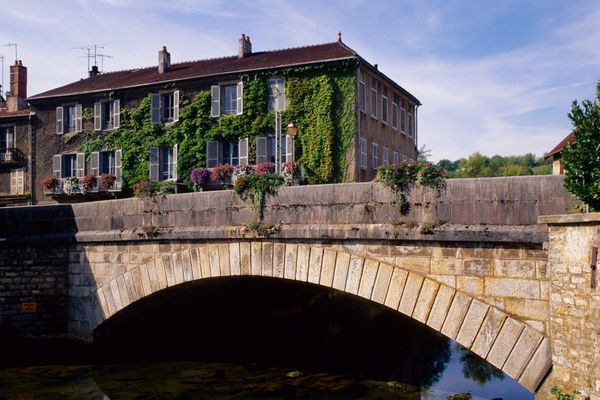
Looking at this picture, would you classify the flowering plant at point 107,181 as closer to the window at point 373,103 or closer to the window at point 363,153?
the window at point 363,153

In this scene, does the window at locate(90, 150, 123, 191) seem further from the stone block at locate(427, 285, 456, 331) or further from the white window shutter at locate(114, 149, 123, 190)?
the stone block at locate(427, 285, 456, 331)

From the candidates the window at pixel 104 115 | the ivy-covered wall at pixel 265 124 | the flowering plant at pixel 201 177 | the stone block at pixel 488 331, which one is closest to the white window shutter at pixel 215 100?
the ivy-covered wall at pixel 265 124

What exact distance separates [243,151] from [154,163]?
463 cm

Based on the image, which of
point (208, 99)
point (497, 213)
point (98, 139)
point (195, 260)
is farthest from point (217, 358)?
point (98, 139)

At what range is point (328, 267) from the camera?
10.2m

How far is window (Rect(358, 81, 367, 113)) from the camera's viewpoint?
25.1m

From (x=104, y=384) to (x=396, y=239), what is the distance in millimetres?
7021

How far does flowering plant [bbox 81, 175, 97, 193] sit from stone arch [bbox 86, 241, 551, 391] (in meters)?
16.3

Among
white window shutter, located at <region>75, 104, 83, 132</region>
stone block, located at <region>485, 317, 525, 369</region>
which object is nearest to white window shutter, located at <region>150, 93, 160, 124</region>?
white window shutter, located at <region>75, 104, 83, 132</region>

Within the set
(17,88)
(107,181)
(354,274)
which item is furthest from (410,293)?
(17,88)

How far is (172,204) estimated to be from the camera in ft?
41.5

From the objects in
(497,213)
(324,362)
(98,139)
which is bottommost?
(324,362)

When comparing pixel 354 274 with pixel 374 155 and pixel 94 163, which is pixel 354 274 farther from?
pixel 94 163

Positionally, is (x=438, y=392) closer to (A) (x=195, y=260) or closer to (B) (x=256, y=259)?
(B) (x=256, y=259)
